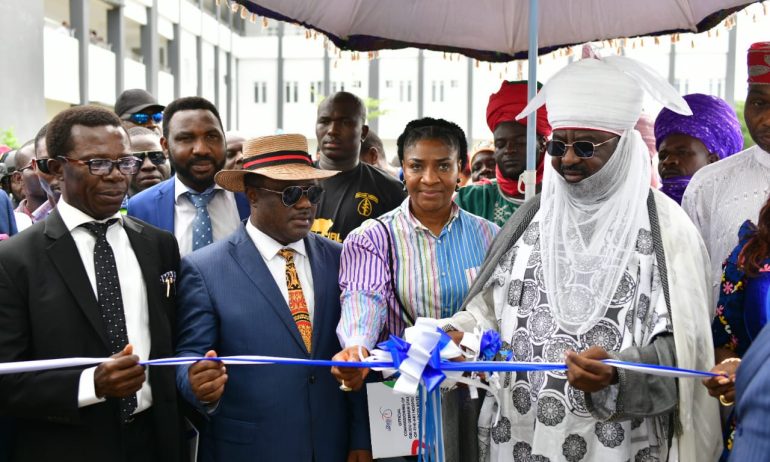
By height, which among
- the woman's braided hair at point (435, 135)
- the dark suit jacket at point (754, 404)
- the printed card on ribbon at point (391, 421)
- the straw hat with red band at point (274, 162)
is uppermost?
the woman's braided hair at point (435, 135)

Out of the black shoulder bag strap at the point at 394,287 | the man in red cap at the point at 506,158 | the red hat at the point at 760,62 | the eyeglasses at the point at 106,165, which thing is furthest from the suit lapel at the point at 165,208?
the red hat at the point at 760,62

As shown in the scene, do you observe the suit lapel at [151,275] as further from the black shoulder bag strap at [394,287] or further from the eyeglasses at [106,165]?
the black shoulder bag strap at [394,287]

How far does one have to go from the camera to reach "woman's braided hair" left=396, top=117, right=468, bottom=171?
13.0ft

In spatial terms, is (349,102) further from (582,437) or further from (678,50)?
(678,50)

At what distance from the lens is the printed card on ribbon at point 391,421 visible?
3615mm

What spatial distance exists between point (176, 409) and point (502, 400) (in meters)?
1.33

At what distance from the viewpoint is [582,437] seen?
3234 millimetres

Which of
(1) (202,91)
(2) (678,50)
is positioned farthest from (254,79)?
(2) (678,50)

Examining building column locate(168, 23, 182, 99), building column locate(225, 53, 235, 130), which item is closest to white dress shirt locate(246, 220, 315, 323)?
building column locate(168, 23, 182, 99)

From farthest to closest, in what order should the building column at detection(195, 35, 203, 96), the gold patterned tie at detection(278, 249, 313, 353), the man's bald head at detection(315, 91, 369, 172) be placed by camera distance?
the building column at detection(195, 35, 203, 96), the man's bald head at detection(315, 91, 369, 172), the gold patterned tie at detection(278, 249, 313, 353)

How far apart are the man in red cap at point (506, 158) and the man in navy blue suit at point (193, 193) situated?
4.53 feet

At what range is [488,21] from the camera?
17.1 feet

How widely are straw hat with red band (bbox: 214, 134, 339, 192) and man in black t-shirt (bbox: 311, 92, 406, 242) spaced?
3.61ft

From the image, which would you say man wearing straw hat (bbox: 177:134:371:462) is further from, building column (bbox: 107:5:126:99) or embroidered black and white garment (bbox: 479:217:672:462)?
building column (bbox: 107:5:126:99)
